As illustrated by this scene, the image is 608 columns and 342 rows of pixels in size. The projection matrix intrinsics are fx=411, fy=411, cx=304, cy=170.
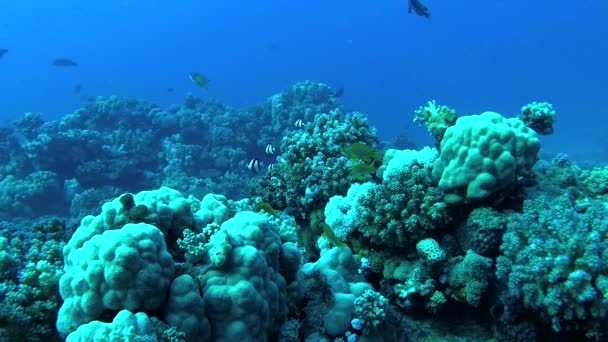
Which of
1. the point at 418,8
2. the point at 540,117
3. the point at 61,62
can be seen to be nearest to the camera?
the point at 540,117

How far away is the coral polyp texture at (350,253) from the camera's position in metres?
3.49

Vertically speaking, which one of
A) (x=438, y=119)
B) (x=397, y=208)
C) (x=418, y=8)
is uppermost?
(x=418, y=8)

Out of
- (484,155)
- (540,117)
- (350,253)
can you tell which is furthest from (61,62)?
(484,155)

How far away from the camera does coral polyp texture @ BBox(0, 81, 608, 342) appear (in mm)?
3494

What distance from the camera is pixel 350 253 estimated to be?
518cm

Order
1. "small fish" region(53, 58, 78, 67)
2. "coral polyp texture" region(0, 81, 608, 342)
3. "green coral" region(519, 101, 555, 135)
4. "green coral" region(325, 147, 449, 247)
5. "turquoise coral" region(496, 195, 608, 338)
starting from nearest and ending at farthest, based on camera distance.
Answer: "coral polyp texture" region(0, 81, 608, 342), "turquoise coral" region(496, 195, 608, 338), "green coral" region(325, 147, 449, 247), "green coral" region(519, 101, 555, 135), "small fish" region(53, 58, 78, 67)

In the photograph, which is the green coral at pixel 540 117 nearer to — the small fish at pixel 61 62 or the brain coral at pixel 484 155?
the brain coral at pixel 484 155

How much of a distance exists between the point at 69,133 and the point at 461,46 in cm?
14037

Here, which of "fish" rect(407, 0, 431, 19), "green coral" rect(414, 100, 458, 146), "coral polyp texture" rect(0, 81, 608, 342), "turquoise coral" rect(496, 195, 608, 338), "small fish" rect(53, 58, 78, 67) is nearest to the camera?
"coral polyp texture" rect(0, 81, 608, 342)

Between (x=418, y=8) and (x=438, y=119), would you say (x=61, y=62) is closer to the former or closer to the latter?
(x=418, y=8)

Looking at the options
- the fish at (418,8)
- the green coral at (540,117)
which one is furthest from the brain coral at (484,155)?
the fish at (418,8)

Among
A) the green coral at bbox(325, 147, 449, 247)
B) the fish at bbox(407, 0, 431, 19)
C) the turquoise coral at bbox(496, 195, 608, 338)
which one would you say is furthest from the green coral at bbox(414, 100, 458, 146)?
the fish at bbox(407, 0, 431, 19)

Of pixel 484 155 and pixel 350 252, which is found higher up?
pixel 484 155

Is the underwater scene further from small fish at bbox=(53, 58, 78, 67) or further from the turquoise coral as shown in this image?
small fish at bbox=(53, 58, 78, 67)
